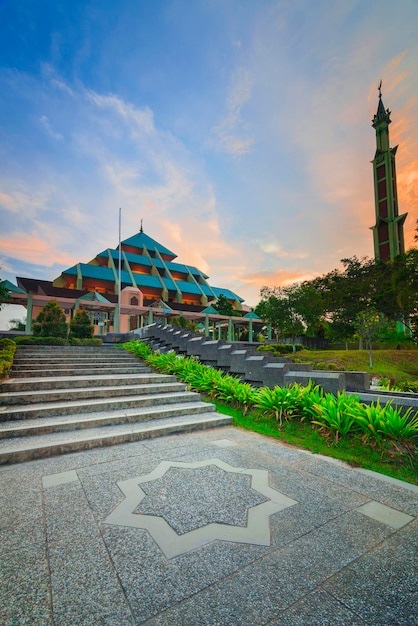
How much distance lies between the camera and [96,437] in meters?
3.70

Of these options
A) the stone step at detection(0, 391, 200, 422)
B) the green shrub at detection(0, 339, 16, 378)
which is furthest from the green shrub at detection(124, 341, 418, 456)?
the green shrub at detection(0, 339, 16, 378)

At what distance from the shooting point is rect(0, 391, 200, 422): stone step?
4228mm

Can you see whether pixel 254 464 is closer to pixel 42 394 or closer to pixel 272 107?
pixel 42 394

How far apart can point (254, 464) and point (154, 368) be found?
5.29 m

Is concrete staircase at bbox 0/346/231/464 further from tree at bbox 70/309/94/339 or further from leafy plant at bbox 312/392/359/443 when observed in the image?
tree at bbox 70/309/94/339

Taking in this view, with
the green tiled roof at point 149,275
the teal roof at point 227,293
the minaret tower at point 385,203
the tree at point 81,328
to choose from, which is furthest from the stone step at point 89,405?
the minaret tower at point 385,203

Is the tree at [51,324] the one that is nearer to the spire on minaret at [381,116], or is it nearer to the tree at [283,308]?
the tree at [283,308]

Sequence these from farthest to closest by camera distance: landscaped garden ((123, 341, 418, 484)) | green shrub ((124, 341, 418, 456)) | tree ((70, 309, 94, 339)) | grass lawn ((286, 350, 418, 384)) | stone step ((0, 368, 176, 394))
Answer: tree ((70, 309, 94, 339)) < grass lawn ((286, 350, 418, 384)) < stone step ((0, 368, 176, 394)) < green shrub ((124, 341, 418, 456)) < landscaped garden ((123, 341, 418, 484))

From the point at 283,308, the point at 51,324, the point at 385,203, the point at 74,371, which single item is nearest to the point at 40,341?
the point at 51,324

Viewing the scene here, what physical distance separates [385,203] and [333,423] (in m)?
41.9

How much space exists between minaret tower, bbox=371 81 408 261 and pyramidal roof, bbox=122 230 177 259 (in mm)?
29972

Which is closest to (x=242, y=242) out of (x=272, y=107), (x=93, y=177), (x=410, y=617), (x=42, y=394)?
(x=272, y=107)

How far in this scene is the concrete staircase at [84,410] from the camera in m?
3.62

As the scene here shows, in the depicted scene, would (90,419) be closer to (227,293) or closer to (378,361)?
(378,361)
